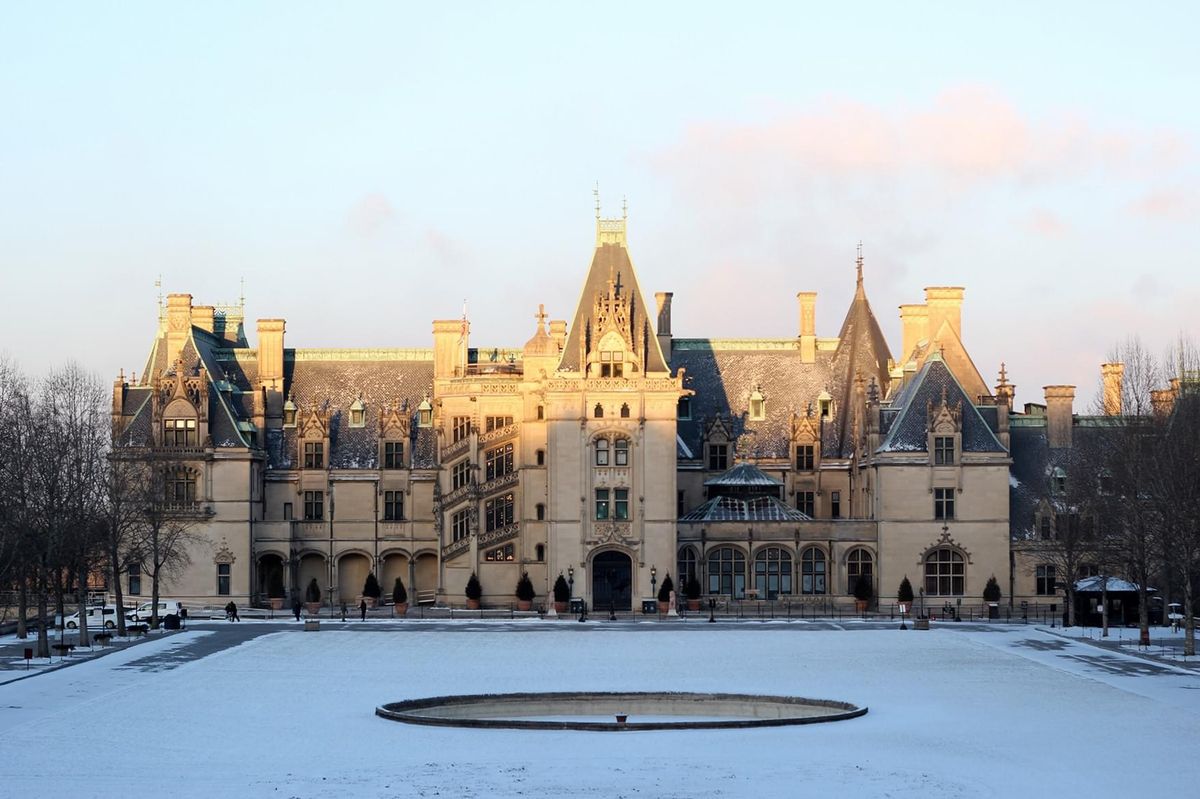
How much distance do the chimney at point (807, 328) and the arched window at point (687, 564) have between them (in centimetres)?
1766

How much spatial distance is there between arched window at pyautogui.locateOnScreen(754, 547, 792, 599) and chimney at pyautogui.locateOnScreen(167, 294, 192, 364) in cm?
3611

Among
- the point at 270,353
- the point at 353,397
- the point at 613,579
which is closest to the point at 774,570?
the point at 613,579

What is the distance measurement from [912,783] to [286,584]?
78.2 meters

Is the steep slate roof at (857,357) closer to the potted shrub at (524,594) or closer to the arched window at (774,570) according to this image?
the arched window at (774,570)

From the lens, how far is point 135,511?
324 ft

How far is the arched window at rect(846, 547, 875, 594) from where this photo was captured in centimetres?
11650

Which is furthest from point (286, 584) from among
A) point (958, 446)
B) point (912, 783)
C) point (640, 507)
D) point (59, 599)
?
point (912, 783)

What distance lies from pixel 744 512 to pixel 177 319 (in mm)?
36756

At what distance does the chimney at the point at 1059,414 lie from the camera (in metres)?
121

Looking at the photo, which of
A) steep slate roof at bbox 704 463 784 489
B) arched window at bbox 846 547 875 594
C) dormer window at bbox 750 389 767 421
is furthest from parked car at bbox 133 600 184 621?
arched window at bbox 846 547 875 594

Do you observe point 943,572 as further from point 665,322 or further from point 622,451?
point 665,322

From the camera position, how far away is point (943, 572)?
378 feet

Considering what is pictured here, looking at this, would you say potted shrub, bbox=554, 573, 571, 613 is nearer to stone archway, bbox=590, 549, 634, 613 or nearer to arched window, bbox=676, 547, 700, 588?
stone archway, bbox=590, 549, 634, 613

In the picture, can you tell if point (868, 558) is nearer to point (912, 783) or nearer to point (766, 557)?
point (766, 557)
